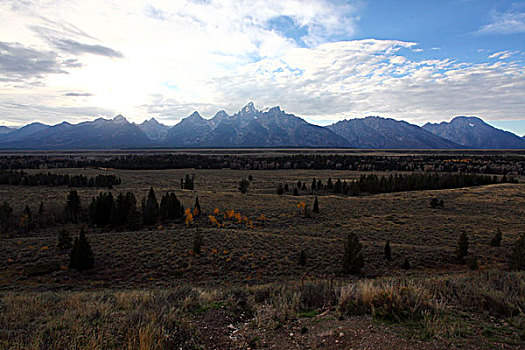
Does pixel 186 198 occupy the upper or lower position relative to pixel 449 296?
lower

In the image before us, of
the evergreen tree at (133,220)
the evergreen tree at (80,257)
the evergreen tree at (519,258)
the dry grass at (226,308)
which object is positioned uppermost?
the dry grass at (226,308)

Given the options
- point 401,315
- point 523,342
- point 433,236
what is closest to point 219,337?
point 401,315

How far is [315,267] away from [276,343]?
642 inches

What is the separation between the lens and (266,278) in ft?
62.8

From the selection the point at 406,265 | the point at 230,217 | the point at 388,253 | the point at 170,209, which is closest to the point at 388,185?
the point at 230,217

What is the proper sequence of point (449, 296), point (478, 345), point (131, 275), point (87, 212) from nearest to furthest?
1. point (478, 345)
2. point (449, 296)
3. point (131, 275)
4. point (87, 212)

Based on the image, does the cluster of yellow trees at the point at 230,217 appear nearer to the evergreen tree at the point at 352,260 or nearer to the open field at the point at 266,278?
the open field at the point at 266,278

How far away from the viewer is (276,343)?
6035mm

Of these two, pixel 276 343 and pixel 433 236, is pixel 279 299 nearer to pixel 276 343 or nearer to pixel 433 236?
pixel 276 343

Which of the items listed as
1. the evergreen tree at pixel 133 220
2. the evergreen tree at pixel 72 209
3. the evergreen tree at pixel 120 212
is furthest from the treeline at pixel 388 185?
the evergreen tree at pixel 72 209

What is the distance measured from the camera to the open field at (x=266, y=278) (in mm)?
6062

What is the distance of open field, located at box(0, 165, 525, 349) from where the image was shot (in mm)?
6062

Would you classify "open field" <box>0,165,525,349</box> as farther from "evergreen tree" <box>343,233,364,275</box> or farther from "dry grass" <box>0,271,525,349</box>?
"evergreen tree" <box>343,233,364,275</box>

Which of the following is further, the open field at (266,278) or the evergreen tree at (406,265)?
the evergreen tree at (406,265)
